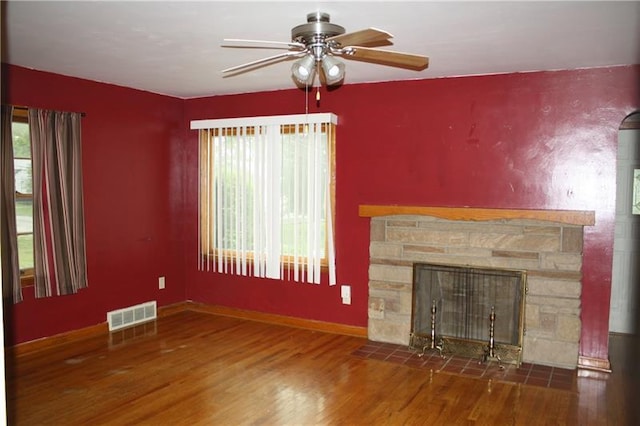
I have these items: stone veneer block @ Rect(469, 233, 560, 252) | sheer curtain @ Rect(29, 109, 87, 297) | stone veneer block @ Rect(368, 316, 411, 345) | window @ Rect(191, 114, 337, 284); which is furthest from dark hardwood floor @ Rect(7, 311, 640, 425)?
stone veneer block @ Rect(469, 233, 560, 252)

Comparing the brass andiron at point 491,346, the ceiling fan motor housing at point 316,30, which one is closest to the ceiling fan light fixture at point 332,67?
the ceiling fan motor housing at point 316,30

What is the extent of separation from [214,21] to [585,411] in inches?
129

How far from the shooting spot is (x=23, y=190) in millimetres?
4219

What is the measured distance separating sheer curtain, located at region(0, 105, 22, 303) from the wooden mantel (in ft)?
9.35

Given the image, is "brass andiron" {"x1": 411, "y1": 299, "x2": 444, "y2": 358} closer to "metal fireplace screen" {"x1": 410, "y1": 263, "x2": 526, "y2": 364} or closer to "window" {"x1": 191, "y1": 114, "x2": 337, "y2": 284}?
"metal fireplace screen" {"x1": 410, "y1": 263, "x2": 526, "y2": 364}

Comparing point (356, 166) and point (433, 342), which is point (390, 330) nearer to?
point (433, 342)

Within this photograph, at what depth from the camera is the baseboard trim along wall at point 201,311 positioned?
4301mm

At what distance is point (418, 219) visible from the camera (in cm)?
450

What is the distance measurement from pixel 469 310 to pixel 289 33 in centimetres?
264

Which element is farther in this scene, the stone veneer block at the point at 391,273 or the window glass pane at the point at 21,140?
the stone veneer block at the point at 391,273

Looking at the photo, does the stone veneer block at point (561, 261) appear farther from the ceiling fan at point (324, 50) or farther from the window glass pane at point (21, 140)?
the window glass pane at point (21, 140)

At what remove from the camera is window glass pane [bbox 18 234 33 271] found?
423cm

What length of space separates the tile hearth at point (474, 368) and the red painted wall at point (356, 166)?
0.41 meters

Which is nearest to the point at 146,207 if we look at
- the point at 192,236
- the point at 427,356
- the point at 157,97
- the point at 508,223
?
the point at 192,236
